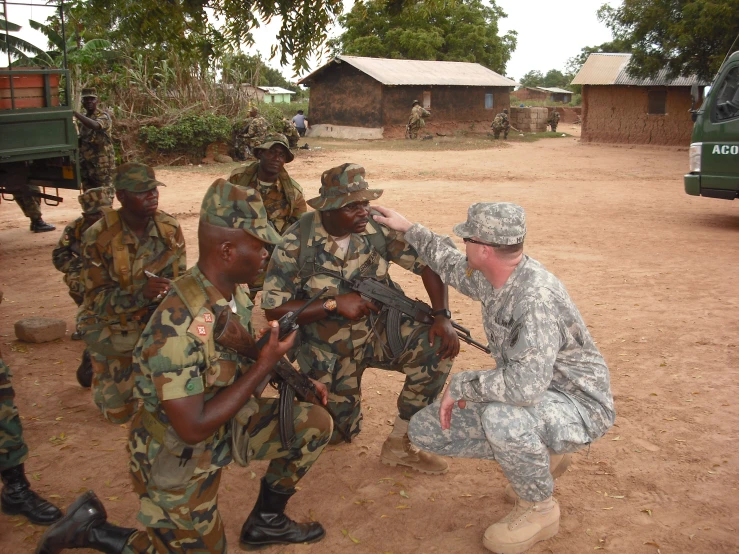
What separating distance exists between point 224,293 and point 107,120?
943cm

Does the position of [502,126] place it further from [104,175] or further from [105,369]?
[105,369]

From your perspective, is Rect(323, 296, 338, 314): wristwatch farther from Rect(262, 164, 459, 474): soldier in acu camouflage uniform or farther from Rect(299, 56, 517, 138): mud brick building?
Rect(299, 56, 517, 138): mud brick building

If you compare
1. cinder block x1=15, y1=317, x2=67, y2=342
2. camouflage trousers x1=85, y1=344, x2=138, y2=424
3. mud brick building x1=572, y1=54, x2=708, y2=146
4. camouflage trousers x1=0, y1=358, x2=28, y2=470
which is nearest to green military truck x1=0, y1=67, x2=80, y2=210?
cinder block x1=15, y1=317, x2=67, y2=342

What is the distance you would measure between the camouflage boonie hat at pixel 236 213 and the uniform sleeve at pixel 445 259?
150 centimetres

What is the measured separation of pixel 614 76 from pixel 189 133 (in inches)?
671

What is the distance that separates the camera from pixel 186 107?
21766 mm

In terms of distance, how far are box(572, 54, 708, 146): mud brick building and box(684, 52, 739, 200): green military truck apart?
607 inches

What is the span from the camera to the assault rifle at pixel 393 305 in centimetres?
436

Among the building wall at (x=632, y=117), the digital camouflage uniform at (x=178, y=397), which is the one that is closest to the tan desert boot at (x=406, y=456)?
the digital camouflage uniform at (x=178, y=397)

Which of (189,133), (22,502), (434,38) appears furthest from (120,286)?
(434,38)

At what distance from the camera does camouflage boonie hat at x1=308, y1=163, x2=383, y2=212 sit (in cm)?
424

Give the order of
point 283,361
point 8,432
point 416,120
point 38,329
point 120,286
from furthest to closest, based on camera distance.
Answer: point 416,120 < point 38,329 < point 120,286 < point 8,432 < point 283,361

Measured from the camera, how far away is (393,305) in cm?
439

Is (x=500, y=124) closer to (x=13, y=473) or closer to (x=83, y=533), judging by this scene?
(x=13, y=473)
